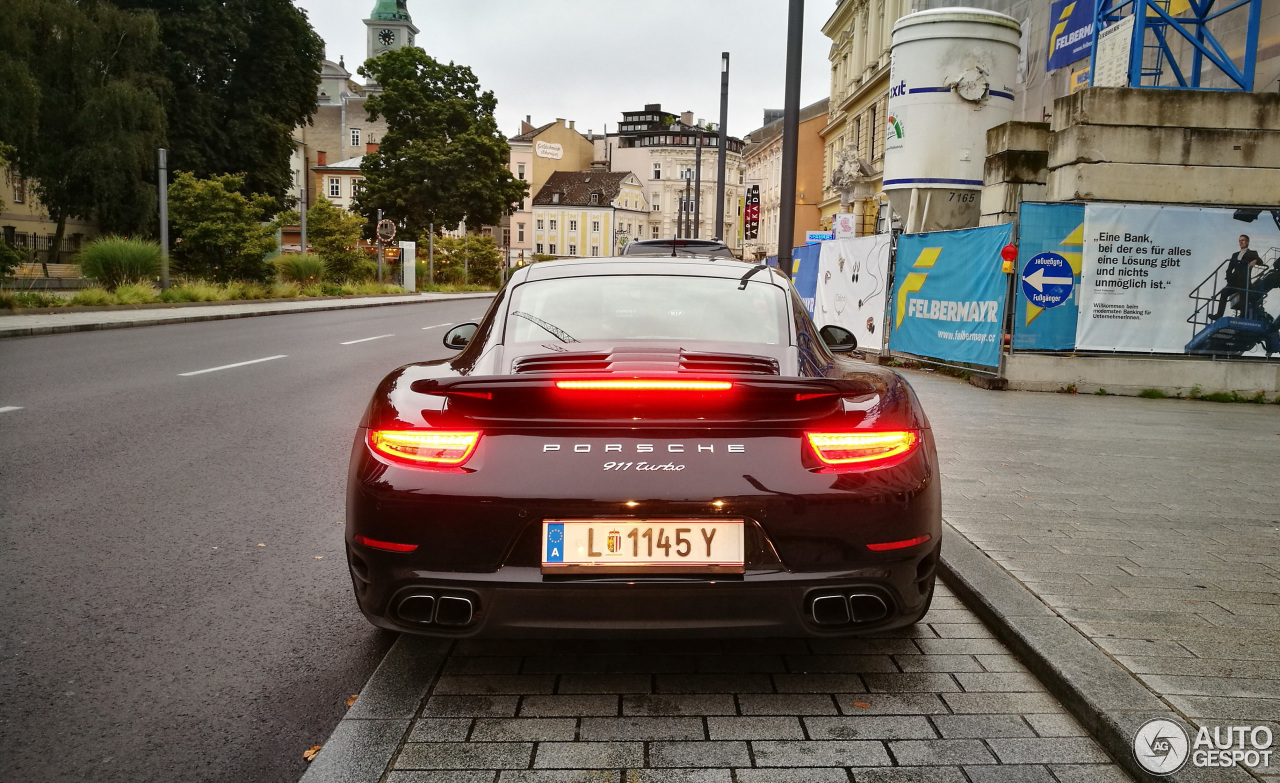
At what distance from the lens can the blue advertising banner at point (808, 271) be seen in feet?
67.9

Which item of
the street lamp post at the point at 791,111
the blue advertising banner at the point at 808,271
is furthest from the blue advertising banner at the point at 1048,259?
the blue advertising banner at the point at 808,271

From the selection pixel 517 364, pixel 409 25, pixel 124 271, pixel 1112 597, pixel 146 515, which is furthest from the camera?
pixel 409 25

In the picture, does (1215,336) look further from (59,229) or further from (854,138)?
(59,229)

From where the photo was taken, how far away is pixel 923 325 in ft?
48.2

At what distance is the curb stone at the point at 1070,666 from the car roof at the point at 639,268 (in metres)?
1.62

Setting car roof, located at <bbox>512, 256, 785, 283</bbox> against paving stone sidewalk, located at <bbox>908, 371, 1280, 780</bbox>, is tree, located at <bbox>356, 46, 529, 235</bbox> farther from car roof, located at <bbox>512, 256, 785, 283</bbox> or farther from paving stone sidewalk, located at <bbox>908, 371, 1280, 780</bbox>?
car roof, located at <bbox>512, 256, 785, 283</bbox>

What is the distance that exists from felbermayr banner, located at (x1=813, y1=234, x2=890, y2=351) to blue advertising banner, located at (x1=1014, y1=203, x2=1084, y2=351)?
3476mm

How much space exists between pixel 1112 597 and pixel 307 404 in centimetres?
778

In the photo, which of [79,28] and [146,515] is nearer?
[146,515]

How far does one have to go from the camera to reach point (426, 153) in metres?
64.6

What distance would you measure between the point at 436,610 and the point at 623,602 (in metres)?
0.59

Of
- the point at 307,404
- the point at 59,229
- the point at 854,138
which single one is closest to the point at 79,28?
the point at 59,229

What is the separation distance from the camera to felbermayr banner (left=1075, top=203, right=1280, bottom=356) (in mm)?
12008

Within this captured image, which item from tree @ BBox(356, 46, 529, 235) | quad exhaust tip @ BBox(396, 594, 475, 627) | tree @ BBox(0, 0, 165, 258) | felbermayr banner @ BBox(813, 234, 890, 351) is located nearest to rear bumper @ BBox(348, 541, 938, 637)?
quad exhaust tip @ BBox(396, 594, 475, 627)
